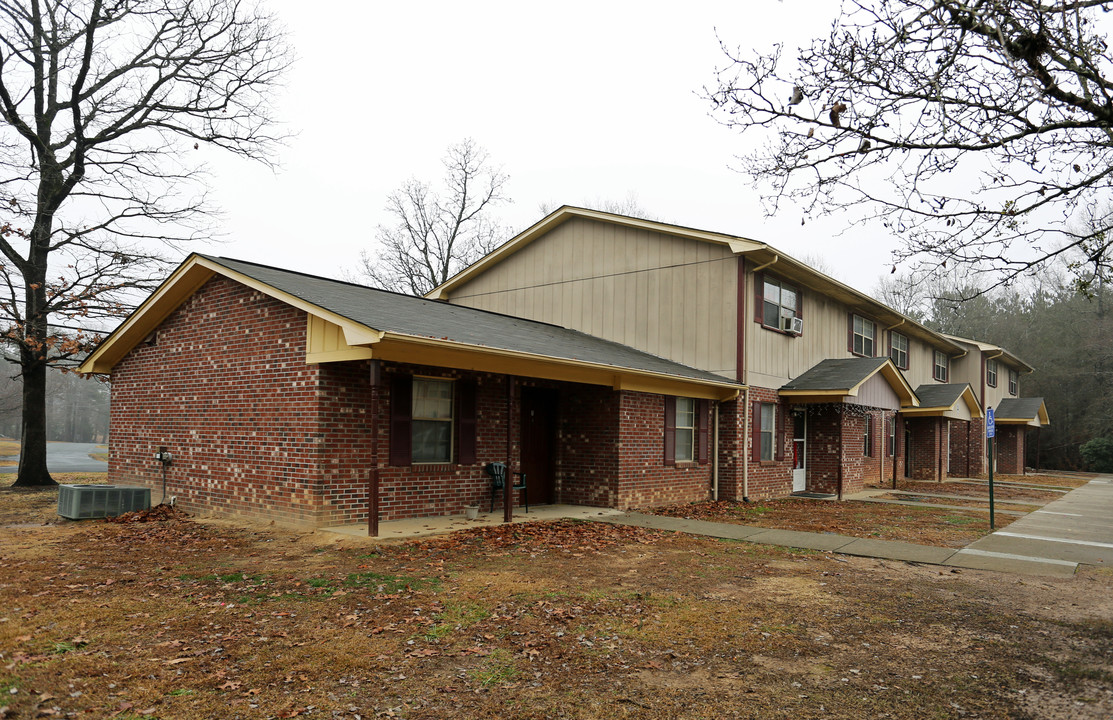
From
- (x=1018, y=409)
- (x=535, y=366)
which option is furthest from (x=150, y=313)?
(x=1018, y=409)

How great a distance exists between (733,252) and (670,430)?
403 centimetres

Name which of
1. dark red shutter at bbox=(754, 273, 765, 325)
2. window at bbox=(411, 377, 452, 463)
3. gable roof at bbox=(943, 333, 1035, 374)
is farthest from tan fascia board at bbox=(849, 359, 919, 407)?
gable roof at bbox=(943, 333, 1035, 374)

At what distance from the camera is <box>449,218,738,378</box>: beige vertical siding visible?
16.1m

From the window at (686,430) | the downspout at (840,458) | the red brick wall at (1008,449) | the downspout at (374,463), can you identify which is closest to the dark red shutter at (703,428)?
the window at (686,430)

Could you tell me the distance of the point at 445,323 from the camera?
11.8 m

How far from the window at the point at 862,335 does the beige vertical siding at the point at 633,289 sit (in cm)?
763

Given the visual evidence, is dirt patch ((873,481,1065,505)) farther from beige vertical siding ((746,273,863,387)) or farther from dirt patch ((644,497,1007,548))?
dirt patch ((644,497,1007,548))

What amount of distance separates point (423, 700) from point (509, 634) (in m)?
1.42

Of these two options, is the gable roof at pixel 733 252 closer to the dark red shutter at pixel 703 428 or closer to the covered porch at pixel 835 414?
the covered porch at pixel 835 414

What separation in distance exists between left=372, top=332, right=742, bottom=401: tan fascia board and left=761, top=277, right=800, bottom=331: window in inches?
85.8

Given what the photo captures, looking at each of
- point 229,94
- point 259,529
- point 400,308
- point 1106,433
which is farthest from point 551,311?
point 1106,433

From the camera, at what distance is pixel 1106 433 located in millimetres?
40656

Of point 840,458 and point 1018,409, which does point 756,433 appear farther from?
point 1018,409

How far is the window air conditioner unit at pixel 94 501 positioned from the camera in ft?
36.7
